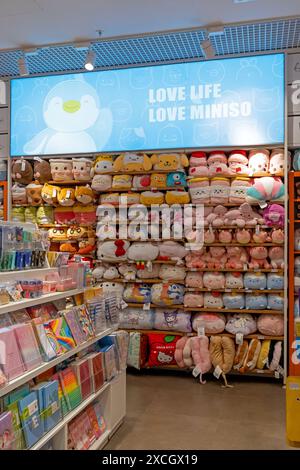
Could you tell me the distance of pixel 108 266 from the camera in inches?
208

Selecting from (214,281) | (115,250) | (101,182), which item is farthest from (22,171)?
(214,281)

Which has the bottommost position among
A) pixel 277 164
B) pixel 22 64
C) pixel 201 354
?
pixel 201 354

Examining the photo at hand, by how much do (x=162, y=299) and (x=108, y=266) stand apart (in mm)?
754

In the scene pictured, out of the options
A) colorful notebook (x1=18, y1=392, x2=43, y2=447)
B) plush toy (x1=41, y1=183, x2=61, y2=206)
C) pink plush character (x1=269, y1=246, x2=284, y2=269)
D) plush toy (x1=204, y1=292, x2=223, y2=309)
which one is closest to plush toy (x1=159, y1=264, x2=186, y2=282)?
plush toy (x1=204, y1=292, x2=223, y2=309)

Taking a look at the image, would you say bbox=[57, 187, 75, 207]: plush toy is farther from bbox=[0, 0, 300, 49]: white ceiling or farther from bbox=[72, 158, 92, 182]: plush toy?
bbox=[0, 0, 300, 49]: white ceiling

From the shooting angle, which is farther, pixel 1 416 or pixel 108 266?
pixel 108 266

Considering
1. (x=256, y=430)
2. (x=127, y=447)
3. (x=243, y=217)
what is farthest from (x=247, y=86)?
(x=127, y=447)

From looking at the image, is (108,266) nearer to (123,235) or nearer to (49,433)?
(123,235)

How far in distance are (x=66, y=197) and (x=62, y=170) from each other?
315mm

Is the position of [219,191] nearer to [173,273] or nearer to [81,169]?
[173,273]

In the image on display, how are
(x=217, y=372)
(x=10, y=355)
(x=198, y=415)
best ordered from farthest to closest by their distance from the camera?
(x=217, y=372)
(x=198, y=415)
(x=10, y=355)

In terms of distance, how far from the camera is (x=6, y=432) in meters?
2.11

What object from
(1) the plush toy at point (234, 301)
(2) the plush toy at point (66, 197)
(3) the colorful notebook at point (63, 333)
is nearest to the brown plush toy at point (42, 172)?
(2) the plush toy at point (66, 197)

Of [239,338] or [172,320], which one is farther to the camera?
[172,320]
